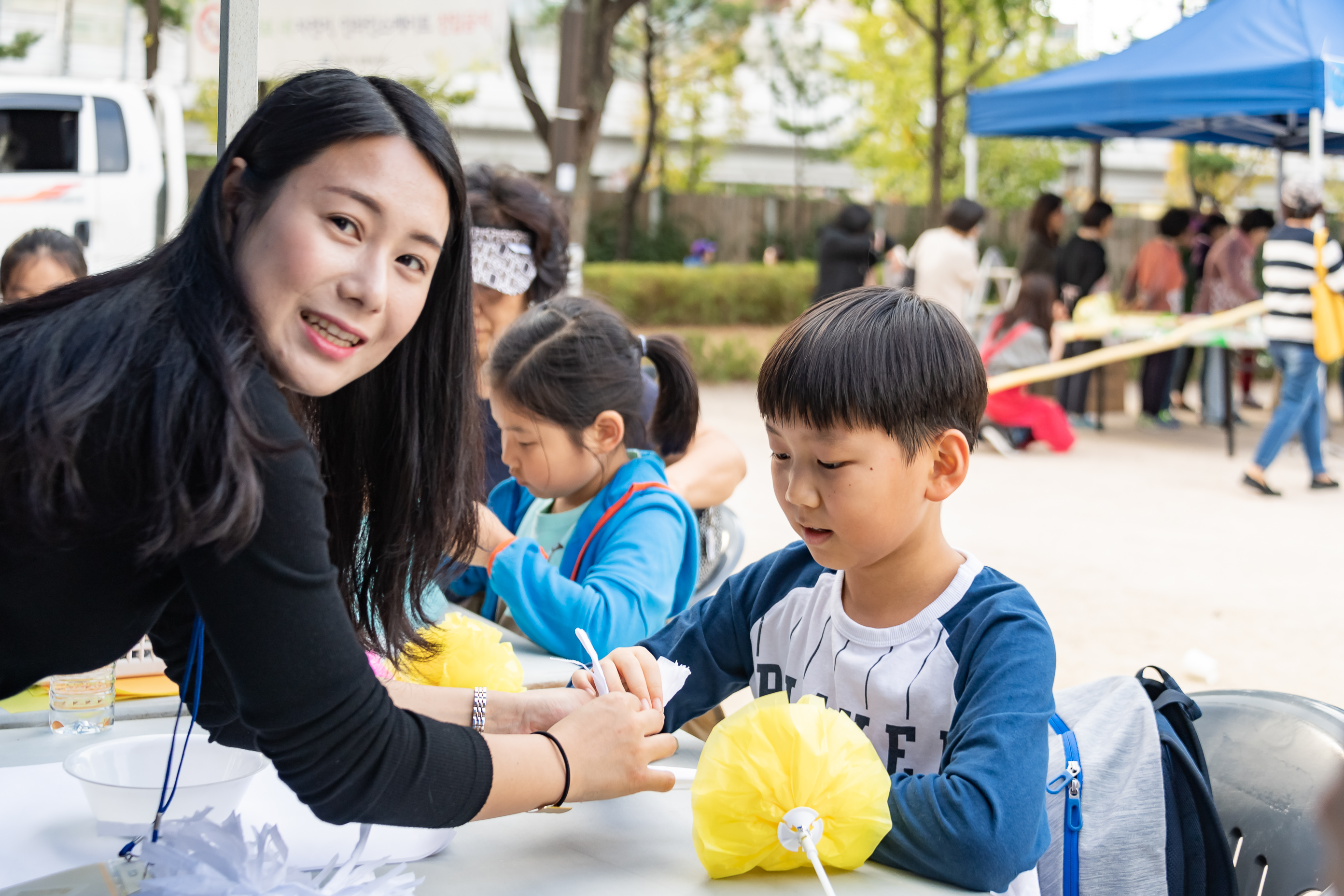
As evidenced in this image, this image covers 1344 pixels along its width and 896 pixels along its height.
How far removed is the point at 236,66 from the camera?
6.56 ft

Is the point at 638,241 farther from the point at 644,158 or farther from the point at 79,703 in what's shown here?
the point at 79,703

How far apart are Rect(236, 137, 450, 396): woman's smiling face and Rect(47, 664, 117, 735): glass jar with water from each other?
66cm

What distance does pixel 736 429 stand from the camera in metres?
9.39

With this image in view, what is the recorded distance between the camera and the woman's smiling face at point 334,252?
3.81 ft

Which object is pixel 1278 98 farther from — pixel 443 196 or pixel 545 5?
pixel 545 5

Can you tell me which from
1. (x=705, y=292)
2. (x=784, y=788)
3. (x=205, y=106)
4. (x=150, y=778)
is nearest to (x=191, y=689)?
(x=150, y=778)

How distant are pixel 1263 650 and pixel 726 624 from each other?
3.50 meters

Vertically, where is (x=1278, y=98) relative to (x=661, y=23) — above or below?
below

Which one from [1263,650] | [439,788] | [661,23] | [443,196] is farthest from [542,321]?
[661,23]

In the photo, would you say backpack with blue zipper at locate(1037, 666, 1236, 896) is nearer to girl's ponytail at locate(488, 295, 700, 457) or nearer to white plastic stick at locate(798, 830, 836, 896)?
white plastic stick at locate(798, 830, 836, 896)

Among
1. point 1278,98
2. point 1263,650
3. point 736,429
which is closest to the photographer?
point 1263,650

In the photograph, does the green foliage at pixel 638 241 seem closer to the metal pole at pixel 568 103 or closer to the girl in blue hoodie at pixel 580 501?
the metal pole at pixel 568 103

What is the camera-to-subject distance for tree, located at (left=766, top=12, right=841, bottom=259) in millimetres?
23406

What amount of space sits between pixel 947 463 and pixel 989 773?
389 millimetres
